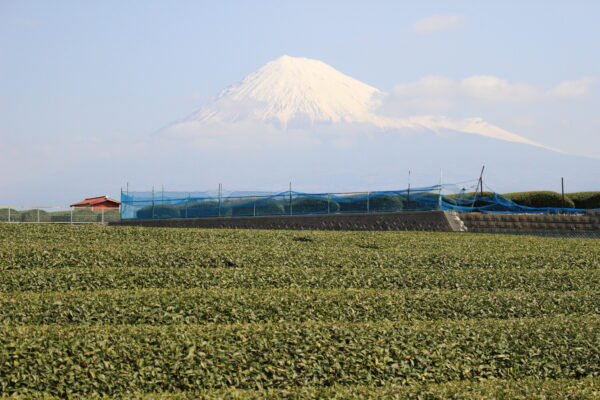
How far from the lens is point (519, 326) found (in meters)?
13.3

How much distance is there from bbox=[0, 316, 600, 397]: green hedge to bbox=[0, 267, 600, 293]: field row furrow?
14.0 feet

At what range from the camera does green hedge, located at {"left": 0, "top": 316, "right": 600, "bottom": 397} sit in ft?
35.4

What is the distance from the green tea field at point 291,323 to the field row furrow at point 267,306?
0.04m

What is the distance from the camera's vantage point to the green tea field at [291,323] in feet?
35.4

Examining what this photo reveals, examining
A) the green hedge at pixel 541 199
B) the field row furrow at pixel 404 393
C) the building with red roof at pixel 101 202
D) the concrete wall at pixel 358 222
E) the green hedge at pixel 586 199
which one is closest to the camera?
the field row furrow at pixel 404 393

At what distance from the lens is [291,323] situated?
12.7 m

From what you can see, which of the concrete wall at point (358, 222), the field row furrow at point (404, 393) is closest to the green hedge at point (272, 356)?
the field row furrow at point (404, 393)

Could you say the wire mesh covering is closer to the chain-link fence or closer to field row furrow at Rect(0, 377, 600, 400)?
the chain-link fence

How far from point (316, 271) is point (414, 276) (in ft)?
8.83

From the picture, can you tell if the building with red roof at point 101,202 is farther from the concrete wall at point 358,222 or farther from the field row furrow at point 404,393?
the field row furrow at point 404,393

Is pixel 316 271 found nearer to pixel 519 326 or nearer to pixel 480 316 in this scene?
pixel 480 316

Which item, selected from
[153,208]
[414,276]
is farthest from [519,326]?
[153,208]

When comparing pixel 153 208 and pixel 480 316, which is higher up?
pixel 153 208

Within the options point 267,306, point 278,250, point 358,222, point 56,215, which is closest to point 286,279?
point 267,306
